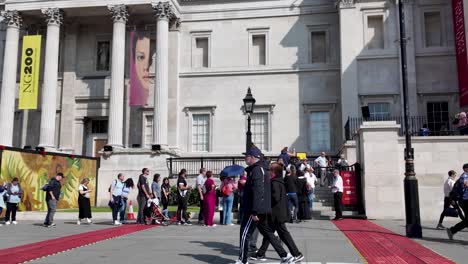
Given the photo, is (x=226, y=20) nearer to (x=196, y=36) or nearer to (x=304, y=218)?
(x=196, y=36)

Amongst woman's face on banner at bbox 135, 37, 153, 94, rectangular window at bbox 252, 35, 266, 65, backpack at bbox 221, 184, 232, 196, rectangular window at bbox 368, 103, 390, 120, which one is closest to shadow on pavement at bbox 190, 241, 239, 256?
backpack at bbox 221, 184, 232, 196

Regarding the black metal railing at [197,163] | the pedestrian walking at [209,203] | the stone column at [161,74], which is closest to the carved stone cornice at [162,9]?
the stone column at [161,74]

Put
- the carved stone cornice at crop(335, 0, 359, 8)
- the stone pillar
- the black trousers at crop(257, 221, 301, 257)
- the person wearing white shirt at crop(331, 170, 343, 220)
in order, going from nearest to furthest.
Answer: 1. the black trousers at crop(257, 221, 301, 257)
2. the person wearing white shirt at crop(331, 170, 343, 220)
3. the stone pillar
4. the carved stone cornice at crop(335, 0, 359, 8)

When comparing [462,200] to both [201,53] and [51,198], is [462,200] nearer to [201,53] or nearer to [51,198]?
[51,198]

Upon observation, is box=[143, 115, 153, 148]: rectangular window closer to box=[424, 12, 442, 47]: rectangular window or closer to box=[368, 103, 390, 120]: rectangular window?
box=[368, 103, 390, 120]: rectangular window

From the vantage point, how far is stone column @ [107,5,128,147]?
92.9 feet

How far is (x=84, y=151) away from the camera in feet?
104

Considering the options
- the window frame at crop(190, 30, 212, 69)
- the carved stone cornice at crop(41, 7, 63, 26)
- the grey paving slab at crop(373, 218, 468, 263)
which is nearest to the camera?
the grey paving slab at crop(373, 218, 468, 263)

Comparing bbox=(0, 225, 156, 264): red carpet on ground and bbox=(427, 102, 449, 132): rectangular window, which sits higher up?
bbox=(427, 102, 449, 132): rectangular window

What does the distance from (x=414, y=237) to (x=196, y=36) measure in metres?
23.1

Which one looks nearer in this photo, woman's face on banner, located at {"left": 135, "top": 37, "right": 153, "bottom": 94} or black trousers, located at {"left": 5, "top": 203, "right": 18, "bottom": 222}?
black trousers, located at {"left": 5, "top": 203, "right": 18, "bottom": 222}

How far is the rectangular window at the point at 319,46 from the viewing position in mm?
30266

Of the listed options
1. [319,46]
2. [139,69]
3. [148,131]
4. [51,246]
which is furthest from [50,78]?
[51,246]

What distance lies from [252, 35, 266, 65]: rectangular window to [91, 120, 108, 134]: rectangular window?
439 inches
